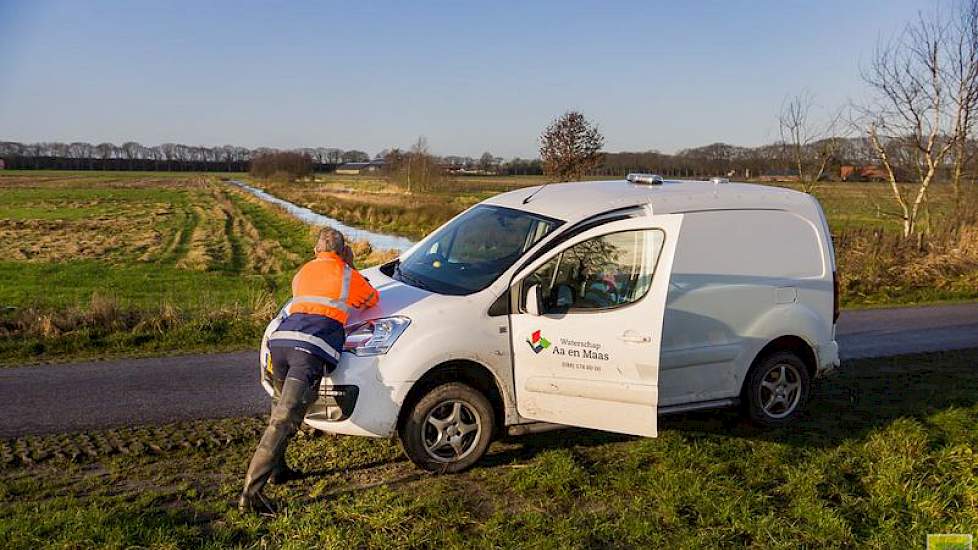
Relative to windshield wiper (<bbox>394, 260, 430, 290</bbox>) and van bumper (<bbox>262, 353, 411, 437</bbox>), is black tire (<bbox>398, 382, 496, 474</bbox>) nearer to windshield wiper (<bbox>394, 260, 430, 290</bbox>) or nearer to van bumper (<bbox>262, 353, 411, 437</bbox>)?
van bumper (<bbox>262, 353, 411, 437</bbox>)

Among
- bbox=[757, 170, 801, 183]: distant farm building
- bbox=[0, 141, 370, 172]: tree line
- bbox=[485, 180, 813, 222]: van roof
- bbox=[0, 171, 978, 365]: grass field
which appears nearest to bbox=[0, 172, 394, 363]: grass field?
bbox=[0, 171, 978, 365]: grass field

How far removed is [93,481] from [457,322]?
2641 millimetres

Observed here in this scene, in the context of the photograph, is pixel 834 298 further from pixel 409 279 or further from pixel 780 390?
pixel 409 279

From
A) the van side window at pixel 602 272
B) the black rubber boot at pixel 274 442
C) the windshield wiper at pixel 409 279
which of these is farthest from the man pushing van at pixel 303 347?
the van side window at pixel 602 272

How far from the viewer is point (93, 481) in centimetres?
508

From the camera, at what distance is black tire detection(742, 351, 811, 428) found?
6445 millimetres

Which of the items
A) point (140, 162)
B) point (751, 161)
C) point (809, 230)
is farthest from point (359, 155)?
point (809, 230)

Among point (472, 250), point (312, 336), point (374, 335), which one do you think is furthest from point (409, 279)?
point (312, 336)

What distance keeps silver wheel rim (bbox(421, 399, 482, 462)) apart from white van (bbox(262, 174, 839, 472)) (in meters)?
0.01

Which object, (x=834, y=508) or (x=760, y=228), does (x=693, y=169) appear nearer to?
(x=760, y=228)

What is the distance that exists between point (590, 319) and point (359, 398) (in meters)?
1.72

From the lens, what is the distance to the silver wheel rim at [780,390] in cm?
653

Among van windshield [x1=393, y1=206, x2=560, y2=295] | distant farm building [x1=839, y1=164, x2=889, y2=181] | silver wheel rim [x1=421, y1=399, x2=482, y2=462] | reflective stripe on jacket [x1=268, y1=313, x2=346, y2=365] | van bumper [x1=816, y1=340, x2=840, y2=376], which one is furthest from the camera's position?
distant farm building [x1=839, y1=164, x2=889, y2=181]

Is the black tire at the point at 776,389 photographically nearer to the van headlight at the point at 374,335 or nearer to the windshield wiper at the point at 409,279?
the windshield wiper at the point at 409,279
